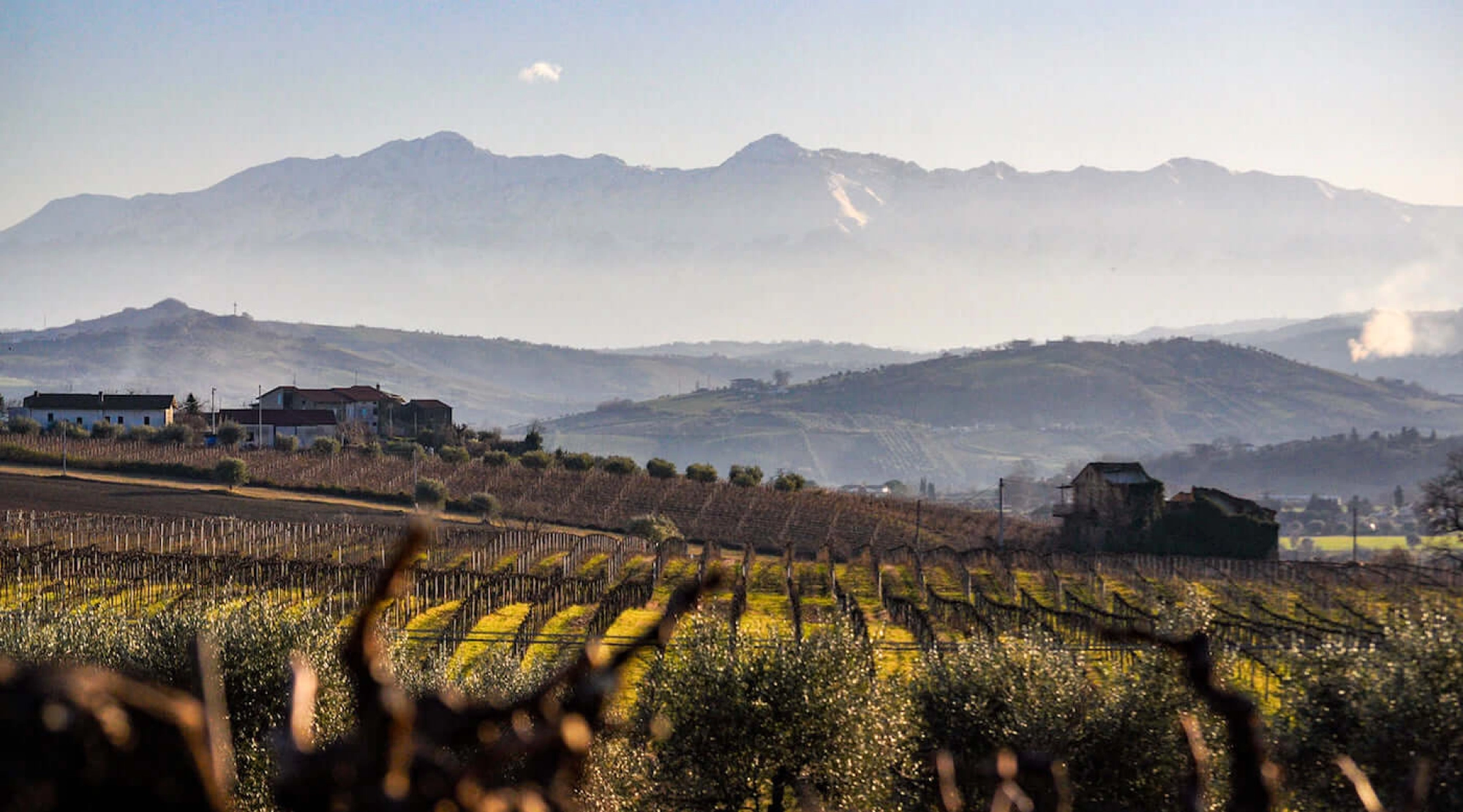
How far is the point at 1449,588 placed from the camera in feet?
250

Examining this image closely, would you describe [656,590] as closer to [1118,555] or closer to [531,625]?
[531,625]

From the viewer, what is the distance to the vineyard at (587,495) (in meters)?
107

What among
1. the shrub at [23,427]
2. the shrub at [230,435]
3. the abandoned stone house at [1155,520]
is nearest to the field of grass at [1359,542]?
the abandoned stone house at [1155,520]

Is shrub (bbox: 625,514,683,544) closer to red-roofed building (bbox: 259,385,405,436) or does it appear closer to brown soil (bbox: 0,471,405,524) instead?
brown soil (bbox: 0,471,405,524)

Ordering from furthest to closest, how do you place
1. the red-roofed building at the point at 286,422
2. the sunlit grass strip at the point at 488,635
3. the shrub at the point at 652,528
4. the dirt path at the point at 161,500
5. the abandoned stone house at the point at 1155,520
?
the red-roofed building at the point at 286,422 → the abandoned stone house at the point at 1155,520 → the shrub at the point at 652,528 → the dirt path at the point at 161,500 → the sunlit grass strip at the point at 488,635

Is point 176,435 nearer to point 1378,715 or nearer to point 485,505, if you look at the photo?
point 485,505

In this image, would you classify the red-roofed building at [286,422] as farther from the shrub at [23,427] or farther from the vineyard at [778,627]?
the vineyard at [778,627]

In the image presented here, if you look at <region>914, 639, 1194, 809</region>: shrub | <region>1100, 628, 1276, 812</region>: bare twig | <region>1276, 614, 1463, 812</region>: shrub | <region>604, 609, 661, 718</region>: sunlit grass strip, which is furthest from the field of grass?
<region>1100, 628, 1276, 812</region>: bare twig

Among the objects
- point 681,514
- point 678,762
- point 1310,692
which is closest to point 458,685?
point 678,762

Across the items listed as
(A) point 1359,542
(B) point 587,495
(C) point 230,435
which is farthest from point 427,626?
(A) point 1359,542

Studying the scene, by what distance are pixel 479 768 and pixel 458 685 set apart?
34187 mm

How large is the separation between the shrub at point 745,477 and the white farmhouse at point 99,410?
56.8 metres

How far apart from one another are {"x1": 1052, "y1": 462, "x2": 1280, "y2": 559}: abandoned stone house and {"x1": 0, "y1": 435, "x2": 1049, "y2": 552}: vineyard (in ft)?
19.9

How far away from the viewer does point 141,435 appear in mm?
123625
